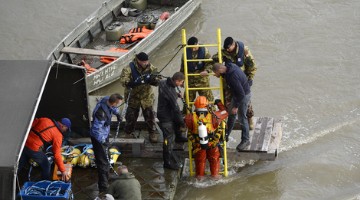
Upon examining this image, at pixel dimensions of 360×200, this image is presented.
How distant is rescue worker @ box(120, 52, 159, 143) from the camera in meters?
11.4

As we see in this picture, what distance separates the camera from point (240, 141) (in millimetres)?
12414

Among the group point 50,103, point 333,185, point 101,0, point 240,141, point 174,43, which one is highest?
point 101,0

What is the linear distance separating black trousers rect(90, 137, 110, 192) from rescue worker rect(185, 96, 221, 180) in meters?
1.57

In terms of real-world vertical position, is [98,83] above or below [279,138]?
above

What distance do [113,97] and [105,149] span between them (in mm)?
978

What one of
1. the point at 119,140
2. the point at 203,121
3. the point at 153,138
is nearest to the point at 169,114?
the point at 203,121

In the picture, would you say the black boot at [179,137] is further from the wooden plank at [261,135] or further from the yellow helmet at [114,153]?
the wooden plank at [261,135]

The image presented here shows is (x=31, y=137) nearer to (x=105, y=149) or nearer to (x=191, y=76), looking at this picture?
(x=105, y=149)

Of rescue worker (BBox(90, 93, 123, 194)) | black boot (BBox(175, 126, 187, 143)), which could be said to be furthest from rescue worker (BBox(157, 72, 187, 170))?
rescue worker (BBox(90, 93, 123, 194))

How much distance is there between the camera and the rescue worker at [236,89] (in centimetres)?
1087

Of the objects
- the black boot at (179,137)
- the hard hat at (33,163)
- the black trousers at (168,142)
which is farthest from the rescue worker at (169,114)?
→ the hard hat at (33,163)

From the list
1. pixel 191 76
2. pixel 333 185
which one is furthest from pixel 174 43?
pixel 333 185

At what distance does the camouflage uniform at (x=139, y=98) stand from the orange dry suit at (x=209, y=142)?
1078 millimetres

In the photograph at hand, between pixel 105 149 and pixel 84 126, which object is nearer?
pixel 105 149
